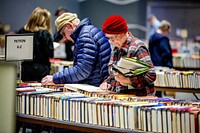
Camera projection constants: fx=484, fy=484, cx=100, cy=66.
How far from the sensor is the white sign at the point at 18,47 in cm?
539

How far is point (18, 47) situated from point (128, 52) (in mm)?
1405

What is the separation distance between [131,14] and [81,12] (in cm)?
613

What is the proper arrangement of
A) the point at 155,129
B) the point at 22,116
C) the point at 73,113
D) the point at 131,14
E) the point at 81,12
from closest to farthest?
the point at 155,129
the point at 73,113
the point at 22,116
the point at 81,12
the point at 131,14

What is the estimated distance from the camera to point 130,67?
4.49 meters

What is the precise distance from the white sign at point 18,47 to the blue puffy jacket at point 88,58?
447mm

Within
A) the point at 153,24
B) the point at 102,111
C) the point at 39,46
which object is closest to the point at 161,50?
the point at 39,46

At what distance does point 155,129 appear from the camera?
390cm

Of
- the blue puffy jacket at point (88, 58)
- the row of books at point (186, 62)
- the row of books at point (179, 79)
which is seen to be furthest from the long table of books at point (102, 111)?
the row of books at point (186, 62)

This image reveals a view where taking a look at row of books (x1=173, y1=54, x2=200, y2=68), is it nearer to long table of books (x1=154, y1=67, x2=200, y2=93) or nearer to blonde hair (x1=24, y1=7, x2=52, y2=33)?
long table of books (x1=154, y1=67, x2=200, y2=93)

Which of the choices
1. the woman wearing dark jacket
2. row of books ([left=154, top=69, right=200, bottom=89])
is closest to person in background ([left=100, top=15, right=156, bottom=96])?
row of books ([left=154, top=69, right=200, bottom=89])

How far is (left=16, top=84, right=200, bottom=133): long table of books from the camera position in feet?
12.6

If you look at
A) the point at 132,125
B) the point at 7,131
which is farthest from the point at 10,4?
the point at 7,131

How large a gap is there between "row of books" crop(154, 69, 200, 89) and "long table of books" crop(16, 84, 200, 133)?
8.84 feet

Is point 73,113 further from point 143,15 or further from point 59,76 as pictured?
point 143,15
